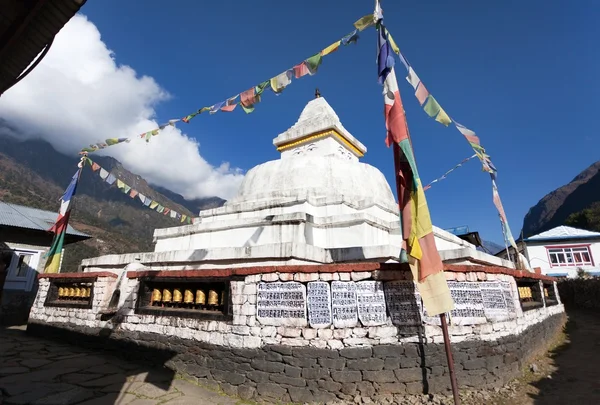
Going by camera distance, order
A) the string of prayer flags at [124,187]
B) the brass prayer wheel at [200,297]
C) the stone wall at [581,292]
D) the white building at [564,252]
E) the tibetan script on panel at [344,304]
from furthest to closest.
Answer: the white building at [564,252], the stone wall at [581,292], the string of prayer flags at [124,187], the brass prayer wheel at [200,297], the tibetan script on panel at [344,304]

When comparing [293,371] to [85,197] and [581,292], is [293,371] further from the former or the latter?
[85,197]

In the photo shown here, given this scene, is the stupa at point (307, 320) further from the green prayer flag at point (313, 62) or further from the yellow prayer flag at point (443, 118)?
the green prayer flag at point (313, 62)

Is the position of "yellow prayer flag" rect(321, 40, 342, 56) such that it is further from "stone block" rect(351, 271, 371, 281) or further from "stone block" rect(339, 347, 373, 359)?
"stone block" rect(339, 347, 373, 359)

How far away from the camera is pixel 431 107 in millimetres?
5578

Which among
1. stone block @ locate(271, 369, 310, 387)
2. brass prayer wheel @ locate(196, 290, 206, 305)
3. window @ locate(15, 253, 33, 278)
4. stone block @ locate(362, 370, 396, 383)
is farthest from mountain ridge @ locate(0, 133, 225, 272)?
stone block @ locate(362, 370, 396, 383)

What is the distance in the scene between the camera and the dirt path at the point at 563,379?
14.6ft

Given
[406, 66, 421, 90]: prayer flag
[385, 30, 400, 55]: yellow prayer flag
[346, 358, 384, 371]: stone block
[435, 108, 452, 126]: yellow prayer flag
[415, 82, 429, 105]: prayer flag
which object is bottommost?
[346, 358, 384, 371]: stone block

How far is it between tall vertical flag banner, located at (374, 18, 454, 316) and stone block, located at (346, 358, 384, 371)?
100 cm

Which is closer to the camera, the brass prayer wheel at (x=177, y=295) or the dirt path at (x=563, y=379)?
the dirt path at (x=563, y=379)

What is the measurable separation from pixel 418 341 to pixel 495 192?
7.06 m

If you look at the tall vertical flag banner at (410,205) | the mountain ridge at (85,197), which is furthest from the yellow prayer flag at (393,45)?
the mountain ridge at (85,197)

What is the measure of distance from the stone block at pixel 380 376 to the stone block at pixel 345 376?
0.31 ft

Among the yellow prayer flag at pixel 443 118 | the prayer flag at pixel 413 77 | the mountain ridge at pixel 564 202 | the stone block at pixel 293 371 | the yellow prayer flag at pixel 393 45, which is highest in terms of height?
the mountain ridge at pixel 564 202

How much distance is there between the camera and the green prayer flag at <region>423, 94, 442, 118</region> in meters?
5.55
